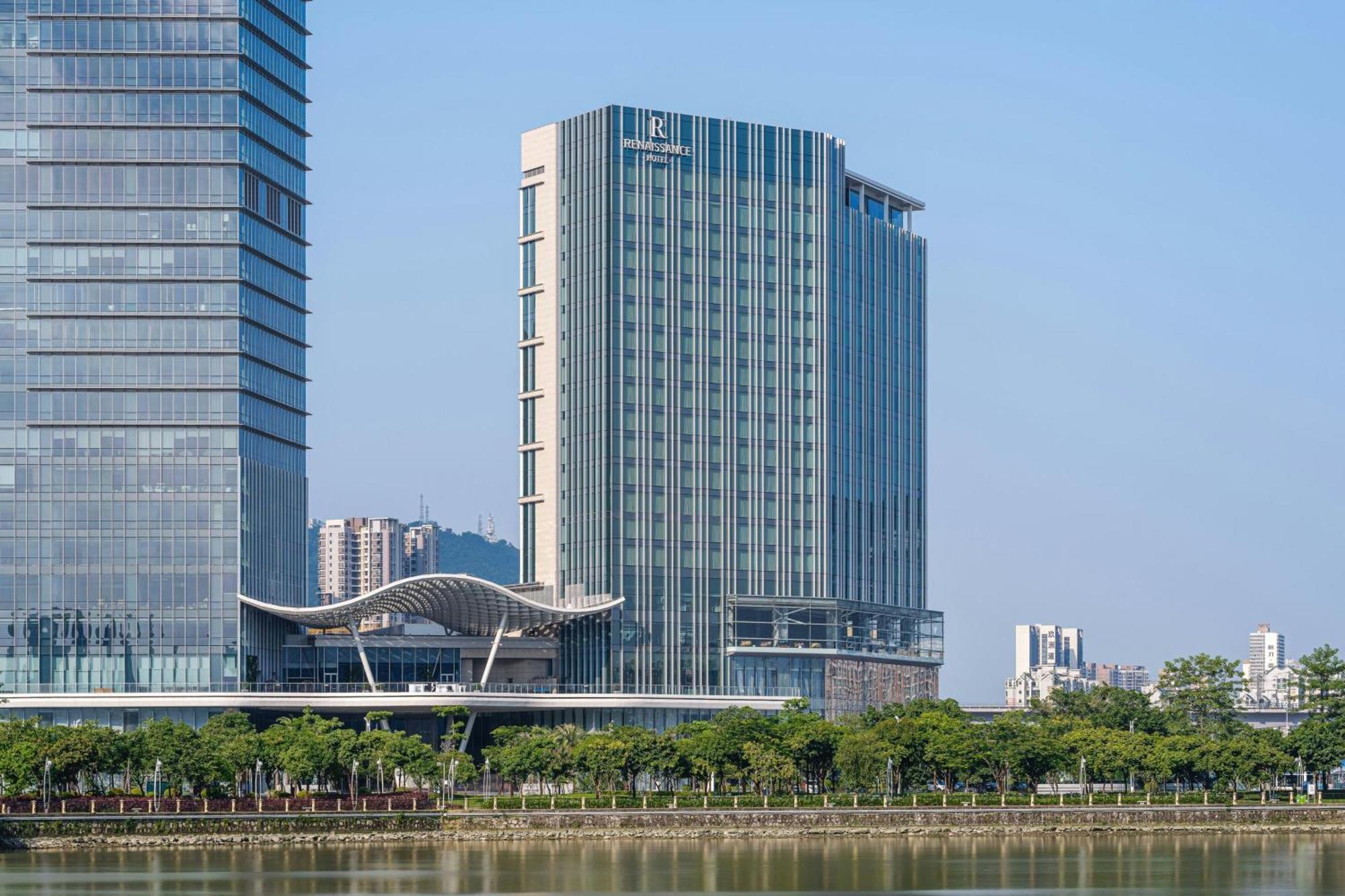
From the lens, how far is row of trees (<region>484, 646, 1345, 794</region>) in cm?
15888

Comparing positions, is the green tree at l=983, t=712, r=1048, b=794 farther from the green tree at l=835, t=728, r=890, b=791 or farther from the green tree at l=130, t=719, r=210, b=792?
the green tree at l=130, t=719, r=210, b=792

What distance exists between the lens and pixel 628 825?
148m

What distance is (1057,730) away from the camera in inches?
7096

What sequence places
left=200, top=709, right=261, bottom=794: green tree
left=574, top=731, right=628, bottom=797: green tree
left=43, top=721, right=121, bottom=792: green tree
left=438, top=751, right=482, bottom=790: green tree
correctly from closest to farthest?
left=43, top=721, right=121, bottom=792: green tree
left=200, top=709, right=261, bottom=794: green tree
left=574, top=731, right=628, bottom=797: green tree
left=438, top=751, right=482, bottom=790: green tree

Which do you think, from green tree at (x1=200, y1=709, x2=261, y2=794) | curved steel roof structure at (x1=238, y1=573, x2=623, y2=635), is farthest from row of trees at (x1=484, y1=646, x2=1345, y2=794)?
green tree at (x1=200, y1=709, x2=261, y2=794)

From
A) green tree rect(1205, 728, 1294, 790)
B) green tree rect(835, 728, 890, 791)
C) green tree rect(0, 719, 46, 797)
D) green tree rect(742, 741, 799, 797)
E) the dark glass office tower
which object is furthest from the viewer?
the dark glass office tower

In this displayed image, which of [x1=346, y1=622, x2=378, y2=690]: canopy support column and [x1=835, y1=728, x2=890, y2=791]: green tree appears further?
[x1=346, y1=622, x2=378, y2=690]: canopy support column

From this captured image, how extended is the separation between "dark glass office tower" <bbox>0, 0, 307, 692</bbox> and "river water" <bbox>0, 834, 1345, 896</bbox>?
51.0 meters

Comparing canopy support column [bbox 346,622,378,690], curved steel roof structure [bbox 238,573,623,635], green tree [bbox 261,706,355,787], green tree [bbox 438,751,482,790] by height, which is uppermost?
curved steel roof structure [bbox 238,573,623,635]

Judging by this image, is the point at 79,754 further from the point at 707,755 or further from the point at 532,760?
the point at 707,755

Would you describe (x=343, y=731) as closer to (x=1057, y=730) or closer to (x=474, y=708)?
(x=474, y=708)

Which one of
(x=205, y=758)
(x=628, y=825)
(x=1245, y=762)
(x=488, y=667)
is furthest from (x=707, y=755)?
(x=488, y=667)

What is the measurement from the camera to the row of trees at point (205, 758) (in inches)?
5827

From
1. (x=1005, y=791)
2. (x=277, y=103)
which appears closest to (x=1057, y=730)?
(x=1005, y=791)
